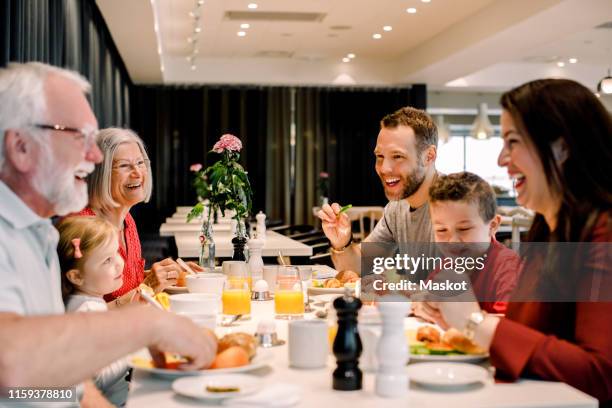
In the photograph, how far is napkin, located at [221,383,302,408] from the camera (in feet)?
4.38

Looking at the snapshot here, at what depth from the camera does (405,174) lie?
3.27 m

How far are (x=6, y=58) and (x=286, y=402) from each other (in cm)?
268

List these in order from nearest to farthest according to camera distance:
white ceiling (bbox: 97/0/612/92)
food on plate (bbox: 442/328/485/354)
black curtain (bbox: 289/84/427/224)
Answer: food on plate (bbox: 442/328/485/354) < white ceiling (bbox: 97/0/612/92) < black curtain (bbox: 289/84/427/224)

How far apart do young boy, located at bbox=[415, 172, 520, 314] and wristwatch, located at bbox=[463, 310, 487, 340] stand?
562mm

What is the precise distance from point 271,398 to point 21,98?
2.67 ft

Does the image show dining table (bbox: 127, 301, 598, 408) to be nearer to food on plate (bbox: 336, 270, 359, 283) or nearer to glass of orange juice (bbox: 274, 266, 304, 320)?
glass of orange juice (bbox: 274, 266, 304, 320)

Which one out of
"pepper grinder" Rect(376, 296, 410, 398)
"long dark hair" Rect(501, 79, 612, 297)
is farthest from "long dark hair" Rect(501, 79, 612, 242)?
"pepper grinder" Rect(376, 296, 410, 398)

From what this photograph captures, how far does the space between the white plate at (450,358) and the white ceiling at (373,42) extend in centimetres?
621

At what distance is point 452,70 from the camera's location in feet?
38.6

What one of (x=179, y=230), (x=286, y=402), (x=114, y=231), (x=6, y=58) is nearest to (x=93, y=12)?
(x=179, y=230)

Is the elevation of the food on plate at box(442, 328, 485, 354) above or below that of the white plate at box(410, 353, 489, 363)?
above

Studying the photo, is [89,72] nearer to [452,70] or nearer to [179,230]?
[179,230]

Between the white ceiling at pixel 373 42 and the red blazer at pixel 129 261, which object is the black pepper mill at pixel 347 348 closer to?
→ the red blazer at pixel 129 261

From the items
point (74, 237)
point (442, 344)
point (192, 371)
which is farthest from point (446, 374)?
point (74, 237)
